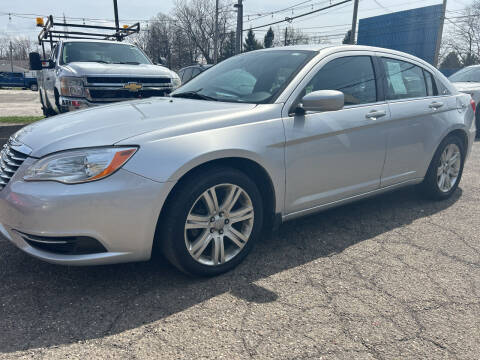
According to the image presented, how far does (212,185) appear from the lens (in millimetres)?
2600

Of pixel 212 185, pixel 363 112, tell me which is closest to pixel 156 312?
pixel 212 185

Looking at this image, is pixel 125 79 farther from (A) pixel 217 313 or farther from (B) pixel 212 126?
(A) pixel 217 313

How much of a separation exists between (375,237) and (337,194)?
56 centimetres

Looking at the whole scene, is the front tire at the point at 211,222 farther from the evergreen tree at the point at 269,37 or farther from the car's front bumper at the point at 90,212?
the evergreen tree at the point at 269,37

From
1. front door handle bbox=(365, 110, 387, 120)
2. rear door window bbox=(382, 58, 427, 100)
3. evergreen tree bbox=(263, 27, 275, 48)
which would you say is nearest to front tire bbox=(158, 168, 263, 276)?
front door handle bbox=(365, 110, 387, 120)

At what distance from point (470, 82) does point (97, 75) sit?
7.94 meters

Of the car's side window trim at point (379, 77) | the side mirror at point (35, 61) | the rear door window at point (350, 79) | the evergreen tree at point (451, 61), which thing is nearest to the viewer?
the rear door window at point (350, 79)

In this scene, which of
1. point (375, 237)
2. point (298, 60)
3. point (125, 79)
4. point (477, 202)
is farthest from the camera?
point (125, 79)

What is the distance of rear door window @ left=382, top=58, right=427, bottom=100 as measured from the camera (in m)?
3.79

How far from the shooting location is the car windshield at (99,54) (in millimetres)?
7473

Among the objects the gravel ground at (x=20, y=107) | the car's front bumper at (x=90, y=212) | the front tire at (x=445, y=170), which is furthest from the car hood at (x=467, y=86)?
the gravel ground at (x=20, y=107)

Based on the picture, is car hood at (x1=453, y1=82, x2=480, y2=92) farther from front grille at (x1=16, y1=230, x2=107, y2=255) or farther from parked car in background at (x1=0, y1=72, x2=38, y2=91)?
parked car in background at (x1=0, y1=72, x2=38, y2=91)

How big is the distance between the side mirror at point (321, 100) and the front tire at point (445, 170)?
1.92m

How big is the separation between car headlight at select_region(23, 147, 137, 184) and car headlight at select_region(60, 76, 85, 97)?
4437 millimetres
